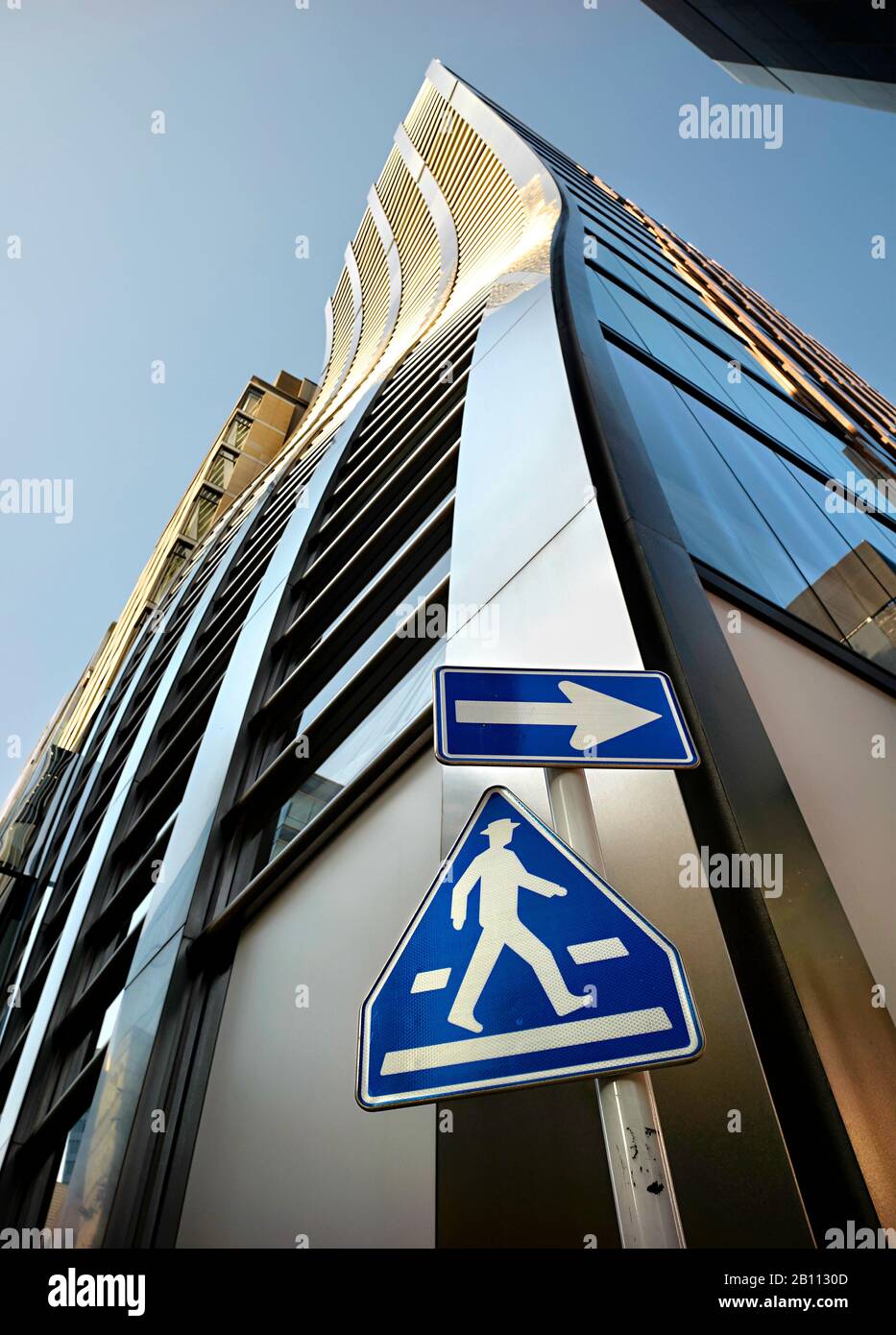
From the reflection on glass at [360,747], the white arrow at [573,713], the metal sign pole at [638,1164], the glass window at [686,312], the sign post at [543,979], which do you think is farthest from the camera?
the glass window at [686,312]

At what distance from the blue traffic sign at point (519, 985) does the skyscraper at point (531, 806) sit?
1071 mm

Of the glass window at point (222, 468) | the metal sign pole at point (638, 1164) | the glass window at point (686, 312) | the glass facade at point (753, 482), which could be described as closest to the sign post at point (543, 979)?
the metal sign pole at point (638, 1164)

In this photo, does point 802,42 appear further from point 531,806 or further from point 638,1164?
point 638,1164

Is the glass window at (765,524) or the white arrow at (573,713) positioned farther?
the glass window at (765,524)

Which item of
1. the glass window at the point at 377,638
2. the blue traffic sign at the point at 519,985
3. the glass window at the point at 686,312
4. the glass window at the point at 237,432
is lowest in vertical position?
the blue traffic sign at the point at 519,985

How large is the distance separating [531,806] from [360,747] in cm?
212

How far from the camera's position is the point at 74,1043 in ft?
22.2

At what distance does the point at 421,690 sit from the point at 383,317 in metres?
20.2

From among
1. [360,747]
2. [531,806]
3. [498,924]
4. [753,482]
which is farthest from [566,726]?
[753,482]

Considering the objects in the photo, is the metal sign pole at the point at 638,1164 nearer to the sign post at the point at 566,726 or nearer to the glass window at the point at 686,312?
the sign post at the point at 566,726

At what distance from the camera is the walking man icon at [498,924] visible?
152 cm

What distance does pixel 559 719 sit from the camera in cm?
201

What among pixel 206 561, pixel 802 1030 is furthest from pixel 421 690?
pixel 206 561

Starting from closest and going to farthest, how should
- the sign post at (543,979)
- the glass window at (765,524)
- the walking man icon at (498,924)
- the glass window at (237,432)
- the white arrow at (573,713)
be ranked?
the sign post at (543,979), the walking man icon at (498,924), the white arrow at (573,713), the glass window at (765,524), the glass window at (237,432)
